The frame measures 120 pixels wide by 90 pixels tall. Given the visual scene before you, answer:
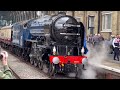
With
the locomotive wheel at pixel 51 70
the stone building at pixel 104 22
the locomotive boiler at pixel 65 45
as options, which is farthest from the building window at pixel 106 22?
the locomotive wheel at pixel 51 70

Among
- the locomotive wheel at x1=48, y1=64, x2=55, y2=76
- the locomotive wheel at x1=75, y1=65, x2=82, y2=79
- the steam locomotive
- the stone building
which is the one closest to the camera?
the steam locomotive

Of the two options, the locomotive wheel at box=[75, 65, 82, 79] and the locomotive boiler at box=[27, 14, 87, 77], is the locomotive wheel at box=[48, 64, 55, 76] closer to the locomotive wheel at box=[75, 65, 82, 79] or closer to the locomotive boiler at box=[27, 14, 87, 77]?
the locomotive boiler at box=[27, 14, 87, 77]

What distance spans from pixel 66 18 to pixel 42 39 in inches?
71.2


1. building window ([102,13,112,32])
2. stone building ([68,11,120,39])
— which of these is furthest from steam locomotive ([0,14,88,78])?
building window ([102,13,112,32])

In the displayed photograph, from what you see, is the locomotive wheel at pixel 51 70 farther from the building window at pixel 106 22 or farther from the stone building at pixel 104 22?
the building window at pixel 106 22

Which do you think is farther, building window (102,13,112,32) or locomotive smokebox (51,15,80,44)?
building window (102,13,112,32)

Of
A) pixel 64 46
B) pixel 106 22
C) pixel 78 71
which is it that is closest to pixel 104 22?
pixel 106 22

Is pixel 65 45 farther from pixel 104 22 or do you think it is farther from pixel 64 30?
pixel 104 22

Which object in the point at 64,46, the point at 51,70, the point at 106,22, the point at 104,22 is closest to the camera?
the point at 64,46

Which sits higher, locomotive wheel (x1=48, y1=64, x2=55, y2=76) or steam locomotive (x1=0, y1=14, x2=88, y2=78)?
steam locomotive (x1=0, y1=14, x2=88, y2=78)

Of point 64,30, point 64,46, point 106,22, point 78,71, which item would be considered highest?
point 106,22

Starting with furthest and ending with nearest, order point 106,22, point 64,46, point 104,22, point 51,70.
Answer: point 104,22 → point 106,22 → point 51,70 → point 64,46

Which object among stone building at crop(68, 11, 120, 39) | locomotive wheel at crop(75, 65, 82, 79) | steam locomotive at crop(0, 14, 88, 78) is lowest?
locomotive wheel at crop(75, 65, 82, 79)
